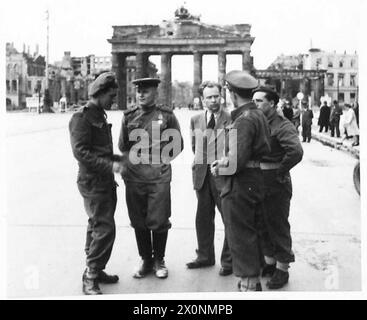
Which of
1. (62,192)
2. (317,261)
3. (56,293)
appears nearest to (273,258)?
(317,261)

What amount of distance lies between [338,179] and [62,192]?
561 centimetres

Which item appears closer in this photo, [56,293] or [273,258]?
[56,293]

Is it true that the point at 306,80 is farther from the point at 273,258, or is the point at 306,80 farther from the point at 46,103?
the point at 273,258

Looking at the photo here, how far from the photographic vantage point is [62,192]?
8305 millimetres

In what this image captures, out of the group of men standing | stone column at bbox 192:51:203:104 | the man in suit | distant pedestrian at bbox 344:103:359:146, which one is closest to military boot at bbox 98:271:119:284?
the group of men standing

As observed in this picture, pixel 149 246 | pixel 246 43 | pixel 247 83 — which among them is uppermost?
pixel 246 43

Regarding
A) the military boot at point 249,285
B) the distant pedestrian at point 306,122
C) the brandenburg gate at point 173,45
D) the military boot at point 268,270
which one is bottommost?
the military boot at point 268,270

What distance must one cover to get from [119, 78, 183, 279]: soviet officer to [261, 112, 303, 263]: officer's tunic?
3.09ft

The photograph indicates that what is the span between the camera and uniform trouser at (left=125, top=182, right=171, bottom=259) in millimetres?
4734

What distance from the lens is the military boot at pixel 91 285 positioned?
4.33 m

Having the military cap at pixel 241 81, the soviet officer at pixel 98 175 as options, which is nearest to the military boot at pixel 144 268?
the soviet officer at pixel 98 175

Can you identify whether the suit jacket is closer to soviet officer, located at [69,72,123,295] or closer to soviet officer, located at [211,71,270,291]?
soviet officer, located at [211,71,270,291]

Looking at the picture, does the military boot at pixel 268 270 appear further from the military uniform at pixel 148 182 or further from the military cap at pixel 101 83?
the military cap at pixel 101 83

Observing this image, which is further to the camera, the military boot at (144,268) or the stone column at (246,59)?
the stone column at (246,59)
